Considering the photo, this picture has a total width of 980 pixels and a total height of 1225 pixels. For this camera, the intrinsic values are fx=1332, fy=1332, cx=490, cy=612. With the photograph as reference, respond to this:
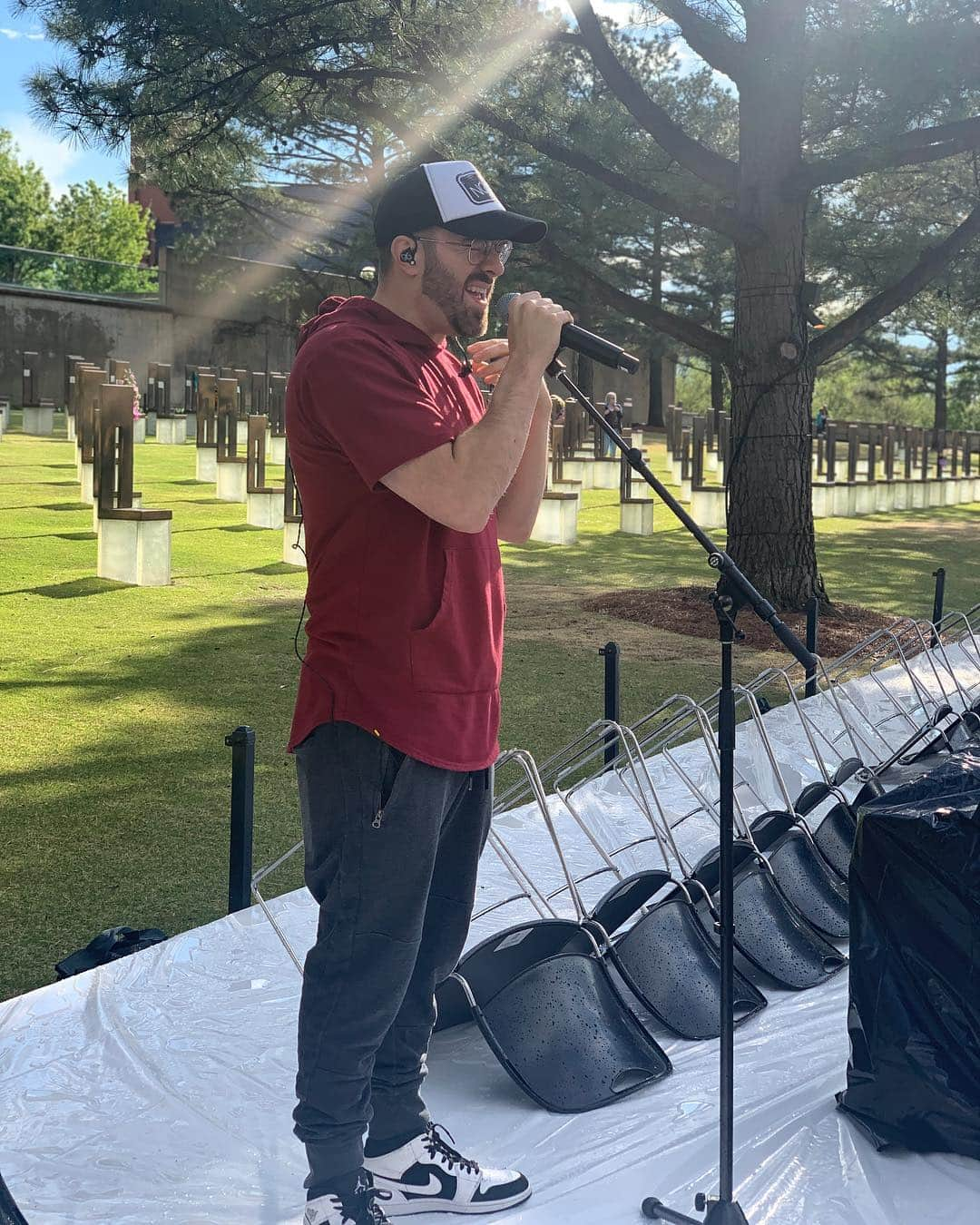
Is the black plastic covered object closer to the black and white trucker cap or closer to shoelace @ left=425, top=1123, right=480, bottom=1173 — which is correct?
shoelace @ left=425, top=1123, right=480, bottom=1173

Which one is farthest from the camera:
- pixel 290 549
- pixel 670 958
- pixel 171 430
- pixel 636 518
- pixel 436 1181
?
pixel 171 430

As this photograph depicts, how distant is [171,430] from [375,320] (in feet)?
70.8

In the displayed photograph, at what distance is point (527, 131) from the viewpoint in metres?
10.1

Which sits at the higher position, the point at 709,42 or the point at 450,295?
the point at 709,42

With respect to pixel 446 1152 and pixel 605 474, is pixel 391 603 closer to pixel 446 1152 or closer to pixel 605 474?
pixel 446 1152

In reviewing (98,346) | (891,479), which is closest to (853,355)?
(891,479)

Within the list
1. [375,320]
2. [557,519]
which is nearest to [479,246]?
[375,320]

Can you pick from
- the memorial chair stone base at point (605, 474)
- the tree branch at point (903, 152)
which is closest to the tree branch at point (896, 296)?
the tree branch at point (903, 152)

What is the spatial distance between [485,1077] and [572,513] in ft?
38.6

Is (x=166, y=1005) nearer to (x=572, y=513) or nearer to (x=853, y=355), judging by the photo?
(x=572, y=513)

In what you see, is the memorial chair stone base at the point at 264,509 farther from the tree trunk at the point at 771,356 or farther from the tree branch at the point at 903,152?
the tree branch at the point at 903,152

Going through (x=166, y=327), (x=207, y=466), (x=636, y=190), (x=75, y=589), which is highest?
(x=166, y=327)

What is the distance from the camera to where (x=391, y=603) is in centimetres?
214

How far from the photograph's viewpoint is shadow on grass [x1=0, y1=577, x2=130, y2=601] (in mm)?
9344
